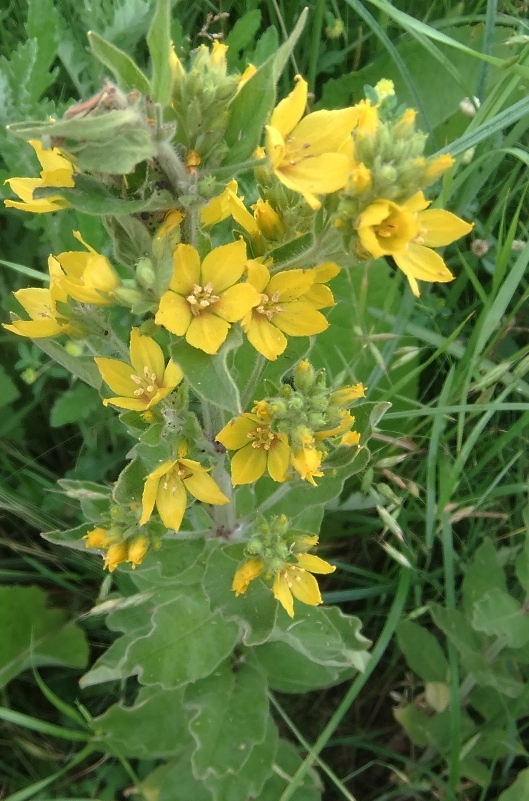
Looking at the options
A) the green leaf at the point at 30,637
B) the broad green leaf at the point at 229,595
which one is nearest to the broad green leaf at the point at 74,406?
the green leaf at the point at 30,637

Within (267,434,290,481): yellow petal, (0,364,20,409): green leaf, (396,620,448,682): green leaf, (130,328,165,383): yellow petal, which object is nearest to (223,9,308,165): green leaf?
(130,328,165,383): yellow petal

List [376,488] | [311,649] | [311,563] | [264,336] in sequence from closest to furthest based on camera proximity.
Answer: [264,336]
[311,563]
[311,649]
[376,488]

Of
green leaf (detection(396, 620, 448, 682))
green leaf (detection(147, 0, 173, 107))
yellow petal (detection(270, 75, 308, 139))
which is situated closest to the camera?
green leaf (detection(147, 0, 173, 107))

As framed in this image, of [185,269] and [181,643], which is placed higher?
[185,269]

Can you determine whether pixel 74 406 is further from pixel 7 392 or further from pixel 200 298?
pixel 200 298

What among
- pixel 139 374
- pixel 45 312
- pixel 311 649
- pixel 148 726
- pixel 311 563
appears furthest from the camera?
pixel 148 726

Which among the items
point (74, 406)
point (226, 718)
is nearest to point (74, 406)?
point (74, 406)

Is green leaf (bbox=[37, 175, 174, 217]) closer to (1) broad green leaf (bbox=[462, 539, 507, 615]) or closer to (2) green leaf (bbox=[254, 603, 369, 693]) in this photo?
(2) green leaf (bbox=[254, 603, 369, 693])

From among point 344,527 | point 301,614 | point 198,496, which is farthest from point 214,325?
point 344,527
